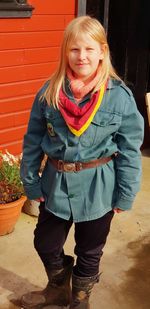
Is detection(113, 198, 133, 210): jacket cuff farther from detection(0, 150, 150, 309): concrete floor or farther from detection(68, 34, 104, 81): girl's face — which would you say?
detection(0, 150, 150, 309): concrete floor

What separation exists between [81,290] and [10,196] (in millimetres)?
1211

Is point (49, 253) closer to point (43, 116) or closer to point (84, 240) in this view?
point (84, 240)

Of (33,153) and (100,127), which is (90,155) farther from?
(33,153)

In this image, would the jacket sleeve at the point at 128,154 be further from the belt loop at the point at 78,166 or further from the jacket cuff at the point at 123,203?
the belt loop at the point at 78,166

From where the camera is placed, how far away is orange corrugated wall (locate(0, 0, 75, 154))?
394cm

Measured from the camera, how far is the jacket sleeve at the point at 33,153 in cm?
235

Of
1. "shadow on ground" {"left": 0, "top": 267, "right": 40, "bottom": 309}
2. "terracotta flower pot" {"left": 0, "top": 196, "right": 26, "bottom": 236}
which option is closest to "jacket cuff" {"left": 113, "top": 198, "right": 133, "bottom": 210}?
"shadow on ground" {"left": 0, "top": 267, "right": 40, "bottom": 309}

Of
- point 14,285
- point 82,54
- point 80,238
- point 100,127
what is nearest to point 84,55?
point 82,54

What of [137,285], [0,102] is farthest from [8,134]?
[137,285]

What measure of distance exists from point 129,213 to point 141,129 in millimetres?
1940

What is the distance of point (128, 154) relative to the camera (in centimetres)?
230

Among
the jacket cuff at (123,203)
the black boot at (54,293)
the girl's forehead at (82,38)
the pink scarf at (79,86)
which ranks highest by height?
the girl's forehead at (82,38)

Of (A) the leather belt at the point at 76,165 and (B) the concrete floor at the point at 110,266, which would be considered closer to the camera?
(A) the leather belt at the point at 76,165

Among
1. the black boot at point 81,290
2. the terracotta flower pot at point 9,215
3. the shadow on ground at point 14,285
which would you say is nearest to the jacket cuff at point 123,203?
the black boot at point 81,290
